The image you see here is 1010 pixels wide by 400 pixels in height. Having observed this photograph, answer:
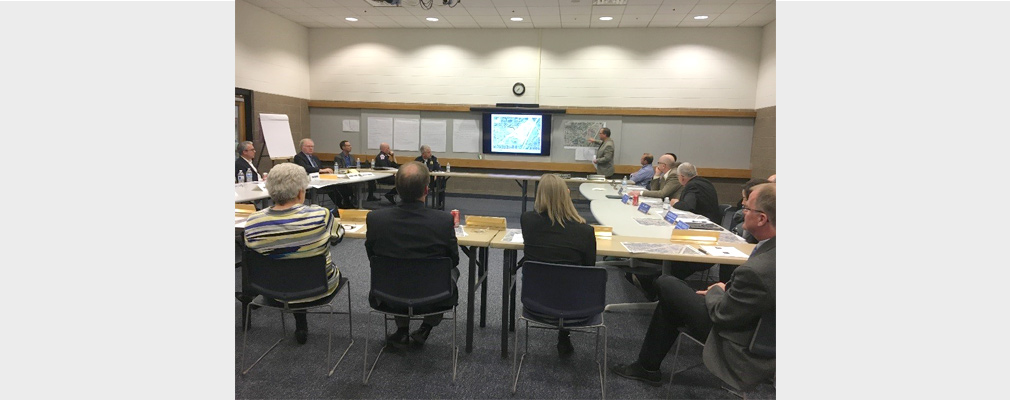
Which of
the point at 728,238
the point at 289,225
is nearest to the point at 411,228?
the point at 289,225

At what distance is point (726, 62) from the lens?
8.80 m

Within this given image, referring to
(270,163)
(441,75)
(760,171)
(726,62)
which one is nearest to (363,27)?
(441,75)

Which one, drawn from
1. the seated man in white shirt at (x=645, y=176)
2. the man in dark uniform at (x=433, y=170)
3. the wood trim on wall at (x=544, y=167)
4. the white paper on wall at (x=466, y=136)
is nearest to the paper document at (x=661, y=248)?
the seated man in white shirt at (x=645, y=176)

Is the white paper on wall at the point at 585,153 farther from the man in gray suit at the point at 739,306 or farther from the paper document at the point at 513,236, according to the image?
the man in gray suit at the point at 739,306

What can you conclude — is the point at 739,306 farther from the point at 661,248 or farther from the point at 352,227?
the point at 352,227

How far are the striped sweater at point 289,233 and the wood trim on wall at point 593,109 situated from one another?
725 centimetres

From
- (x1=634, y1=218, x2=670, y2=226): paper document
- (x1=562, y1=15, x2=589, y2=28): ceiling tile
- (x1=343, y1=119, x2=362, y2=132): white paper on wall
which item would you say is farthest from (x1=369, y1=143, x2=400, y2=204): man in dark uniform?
(x1=634, y1=218, x2=670, y2=226): paper document

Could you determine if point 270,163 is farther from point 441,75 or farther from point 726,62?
point 726,62

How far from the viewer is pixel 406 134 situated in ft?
32.3

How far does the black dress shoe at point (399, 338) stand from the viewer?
2846 millimetres

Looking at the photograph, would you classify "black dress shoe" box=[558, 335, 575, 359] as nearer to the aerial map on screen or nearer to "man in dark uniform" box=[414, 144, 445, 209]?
"man in dark uniform" box=[414, 144, 445, 209]

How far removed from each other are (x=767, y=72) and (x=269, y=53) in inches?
336

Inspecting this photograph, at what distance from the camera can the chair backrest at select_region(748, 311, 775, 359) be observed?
1845mm

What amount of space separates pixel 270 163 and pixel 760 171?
8535mm
